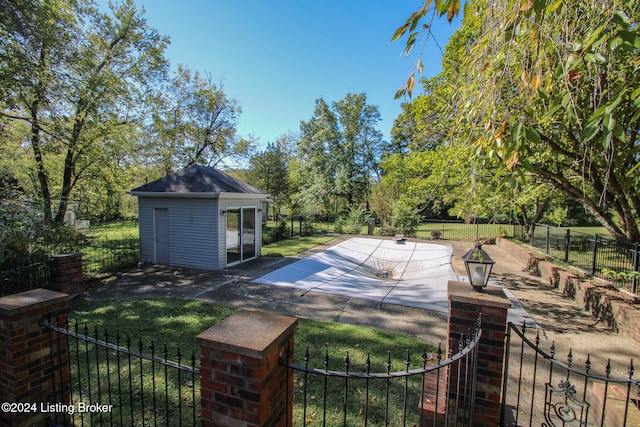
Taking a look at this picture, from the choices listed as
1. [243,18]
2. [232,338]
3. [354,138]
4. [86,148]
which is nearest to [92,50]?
[86,148]

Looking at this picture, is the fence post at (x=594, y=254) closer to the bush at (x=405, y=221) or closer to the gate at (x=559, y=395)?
the gate at (x=559, y=395)

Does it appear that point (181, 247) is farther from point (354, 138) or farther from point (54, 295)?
point (354, 138)

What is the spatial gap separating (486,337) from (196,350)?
4.07 meters

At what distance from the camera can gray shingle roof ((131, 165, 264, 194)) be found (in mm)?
10484

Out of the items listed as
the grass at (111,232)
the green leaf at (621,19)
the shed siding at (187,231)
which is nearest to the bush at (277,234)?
the shed siding at (187,231)

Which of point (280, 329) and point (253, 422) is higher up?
point (280, 329)

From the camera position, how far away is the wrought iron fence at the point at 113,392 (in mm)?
2613

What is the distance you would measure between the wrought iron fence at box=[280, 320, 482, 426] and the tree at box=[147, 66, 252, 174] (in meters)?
19.9

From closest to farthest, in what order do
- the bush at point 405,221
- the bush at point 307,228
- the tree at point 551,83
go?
the tree at point 551,83 < the bush at point 405,221 < the bush at point 307,228

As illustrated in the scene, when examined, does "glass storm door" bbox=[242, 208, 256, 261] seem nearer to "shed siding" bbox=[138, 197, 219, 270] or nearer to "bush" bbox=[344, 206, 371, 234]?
"shed siding" bbox=[138, 197, 219, 270]

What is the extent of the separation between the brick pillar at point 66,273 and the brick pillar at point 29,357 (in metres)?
4.47

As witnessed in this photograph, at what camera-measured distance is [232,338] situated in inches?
71.4

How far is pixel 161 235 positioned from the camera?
429 inches

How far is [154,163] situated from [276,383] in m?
22.0
